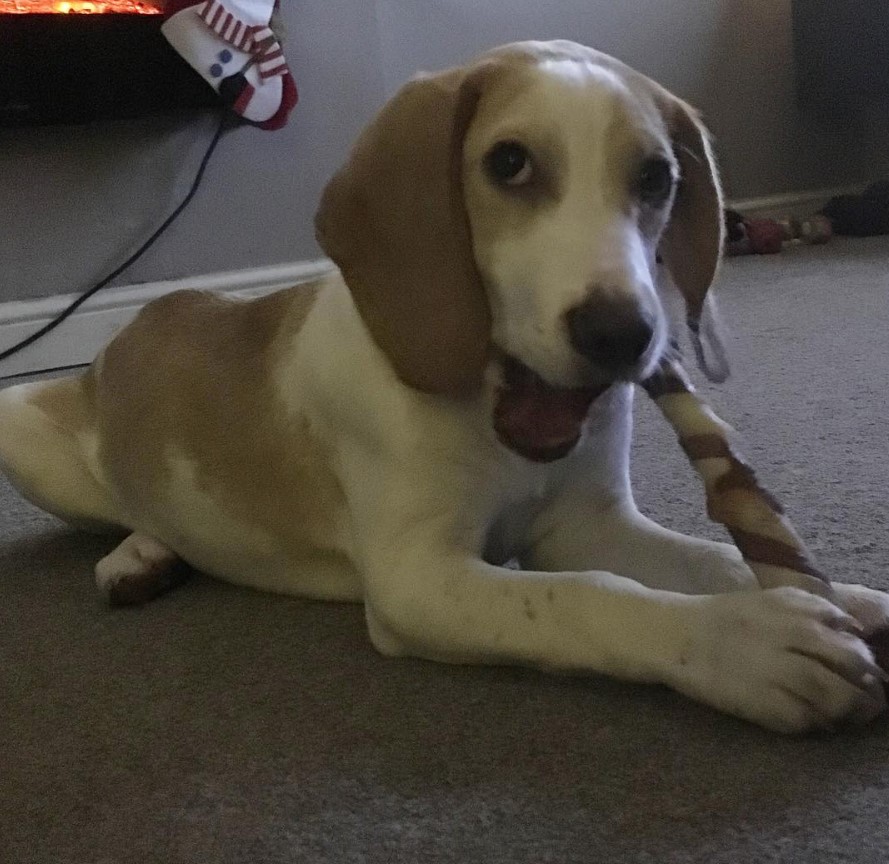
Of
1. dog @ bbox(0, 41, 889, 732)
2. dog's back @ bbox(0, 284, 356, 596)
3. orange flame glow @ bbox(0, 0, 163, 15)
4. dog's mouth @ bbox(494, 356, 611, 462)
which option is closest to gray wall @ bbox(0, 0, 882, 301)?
orange flame glow @ bbox(0, 0, 163, 15)

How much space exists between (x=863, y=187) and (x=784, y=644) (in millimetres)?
3823

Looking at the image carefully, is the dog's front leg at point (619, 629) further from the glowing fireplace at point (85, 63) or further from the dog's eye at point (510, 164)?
the glowing fireplace at point (85, 63)

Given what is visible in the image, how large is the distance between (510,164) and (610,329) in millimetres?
227

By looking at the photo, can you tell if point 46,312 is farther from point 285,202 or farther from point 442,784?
point 442,784

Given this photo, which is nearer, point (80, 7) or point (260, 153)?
point (80, 7)

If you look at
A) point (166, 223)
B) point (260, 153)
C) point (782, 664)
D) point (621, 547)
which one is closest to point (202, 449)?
point (621, 547)

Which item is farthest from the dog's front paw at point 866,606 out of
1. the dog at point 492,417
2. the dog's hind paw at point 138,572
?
the dog's hind paw at point 138,572

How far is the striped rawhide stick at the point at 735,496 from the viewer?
1003 millimetres

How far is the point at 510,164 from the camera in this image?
1.06 meters

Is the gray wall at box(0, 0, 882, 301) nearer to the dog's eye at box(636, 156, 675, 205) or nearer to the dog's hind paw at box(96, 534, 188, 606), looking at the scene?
the dog's hind paw at box(96, 534, 188, 606)

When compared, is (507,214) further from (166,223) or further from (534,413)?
(166,223)

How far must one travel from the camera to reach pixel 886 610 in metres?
1.01

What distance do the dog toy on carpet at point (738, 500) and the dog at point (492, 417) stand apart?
2.1 inches

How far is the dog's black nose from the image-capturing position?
3.06ft
